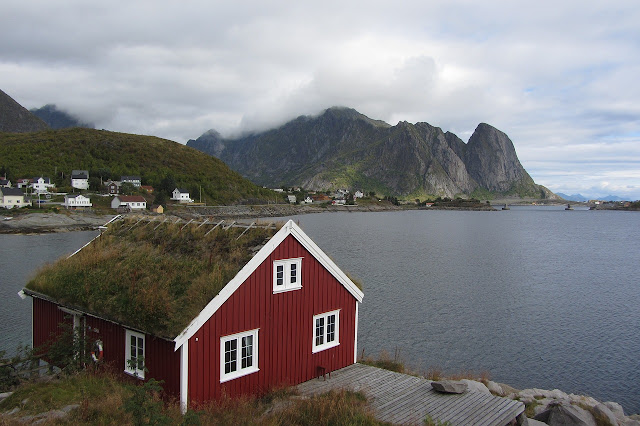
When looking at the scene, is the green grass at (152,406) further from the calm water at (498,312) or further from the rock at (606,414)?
the calm water at (498,312)

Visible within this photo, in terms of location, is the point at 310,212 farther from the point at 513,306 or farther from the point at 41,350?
the point at 41,350

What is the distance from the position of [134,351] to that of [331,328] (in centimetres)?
659

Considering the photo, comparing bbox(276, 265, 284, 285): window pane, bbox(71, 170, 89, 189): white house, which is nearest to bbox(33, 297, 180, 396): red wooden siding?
bbox(276, 265, 284, 285): window pane

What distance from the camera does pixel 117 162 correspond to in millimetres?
172250

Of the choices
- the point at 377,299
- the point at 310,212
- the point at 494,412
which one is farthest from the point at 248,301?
the point at 310,212

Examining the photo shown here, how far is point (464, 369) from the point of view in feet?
80.6

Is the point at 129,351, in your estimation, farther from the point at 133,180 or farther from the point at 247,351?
the point at 133,180

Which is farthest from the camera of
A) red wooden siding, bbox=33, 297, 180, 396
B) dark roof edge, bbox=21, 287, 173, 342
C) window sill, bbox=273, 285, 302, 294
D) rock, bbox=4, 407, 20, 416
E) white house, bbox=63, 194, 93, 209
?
white house, bbox=63, 194, 93, 209

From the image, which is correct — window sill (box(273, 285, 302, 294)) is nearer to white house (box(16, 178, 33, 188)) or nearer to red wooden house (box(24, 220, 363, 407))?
red wooden house (box(24, 220, 363, 407))

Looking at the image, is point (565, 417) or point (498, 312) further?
point (498, 312)

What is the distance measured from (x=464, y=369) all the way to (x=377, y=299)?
14.4m

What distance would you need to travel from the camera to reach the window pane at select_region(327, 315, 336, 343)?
16.2 meters

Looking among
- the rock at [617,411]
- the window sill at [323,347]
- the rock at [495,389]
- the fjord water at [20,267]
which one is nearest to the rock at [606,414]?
the rock at [617,411]

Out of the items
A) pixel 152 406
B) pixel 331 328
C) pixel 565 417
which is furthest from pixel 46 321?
pixel 565 417
